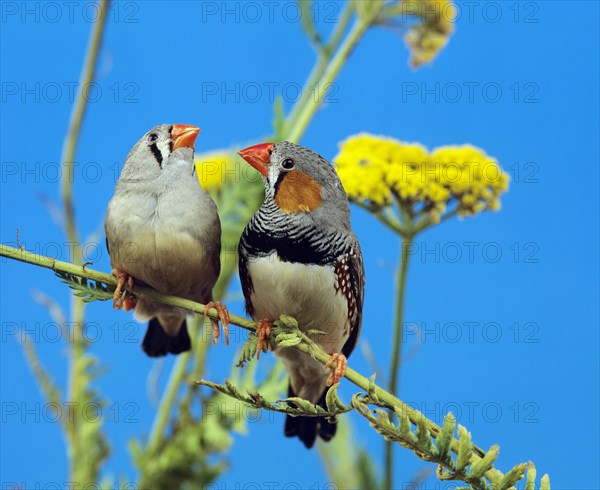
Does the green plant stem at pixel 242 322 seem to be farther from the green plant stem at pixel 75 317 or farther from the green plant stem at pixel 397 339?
the green plant stem at pixel 75 317

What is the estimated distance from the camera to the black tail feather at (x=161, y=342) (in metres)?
2.03

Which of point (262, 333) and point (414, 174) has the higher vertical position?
point (414, 174)

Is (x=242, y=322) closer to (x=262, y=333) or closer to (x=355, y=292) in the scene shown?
(x=262, y=333)

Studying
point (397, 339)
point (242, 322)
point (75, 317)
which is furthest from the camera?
point (75, 317)

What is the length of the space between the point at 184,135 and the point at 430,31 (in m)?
1.53

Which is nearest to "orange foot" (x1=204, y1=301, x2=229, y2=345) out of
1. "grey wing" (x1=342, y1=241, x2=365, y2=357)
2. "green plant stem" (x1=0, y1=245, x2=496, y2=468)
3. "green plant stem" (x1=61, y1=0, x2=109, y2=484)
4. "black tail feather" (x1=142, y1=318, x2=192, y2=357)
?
"green plant stem" (x1=0, y1=245, x2=496, y2=468)

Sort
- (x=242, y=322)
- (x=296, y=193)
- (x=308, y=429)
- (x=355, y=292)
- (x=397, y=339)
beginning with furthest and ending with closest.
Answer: (x=397, y=339), (x=308, y=429), (x=355, y=292), (x=296, y=193), (x=242, y=322)

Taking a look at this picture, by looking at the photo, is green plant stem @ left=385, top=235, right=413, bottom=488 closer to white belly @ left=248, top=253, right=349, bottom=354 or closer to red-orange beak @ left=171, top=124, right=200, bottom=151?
white belly @ left=248, top=253, right=349, bottom=354

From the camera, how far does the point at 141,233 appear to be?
5.57ft

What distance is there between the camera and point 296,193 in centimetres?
162

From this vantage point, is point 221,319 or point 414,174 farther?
point 414,174

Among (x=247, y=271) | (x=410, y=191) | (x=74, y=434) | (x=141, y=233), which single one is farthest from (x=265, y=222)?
(x=74, y=434)

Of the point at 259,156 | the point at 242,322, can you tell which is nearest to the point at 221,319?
the point at 242,322

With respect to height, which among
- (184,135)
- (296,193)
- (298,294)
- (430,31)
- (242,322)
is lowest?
(242,322)
